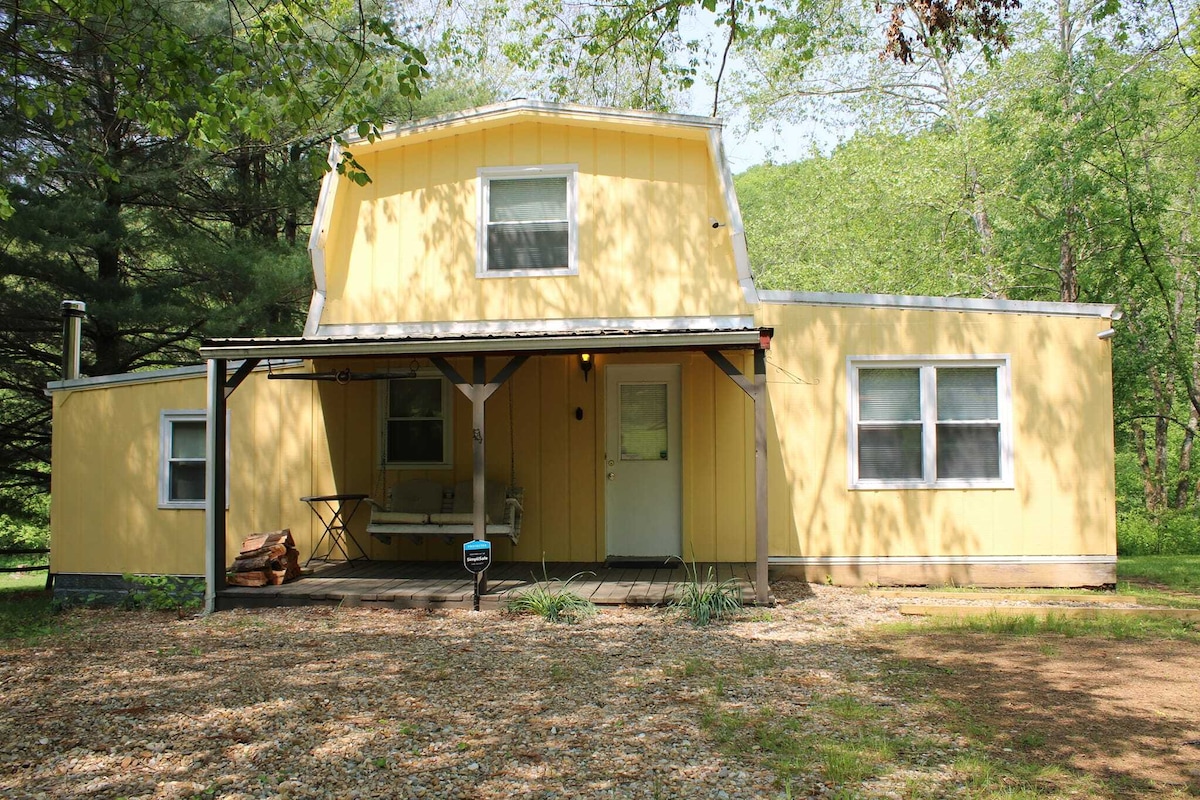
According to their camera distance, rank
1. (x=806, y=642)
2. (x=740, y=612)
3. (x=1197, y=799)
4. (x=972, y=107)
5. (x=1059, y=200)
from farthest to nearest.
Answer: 1. (x=972, y=107)
2. (x=1059, y=200)
3. (x=740, y=612)
4. (x=806, y=642)
5. (x=1197, y=799)

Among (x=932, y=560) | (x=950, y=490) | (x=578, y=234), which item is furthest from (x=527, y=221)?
(x=932, y=560)

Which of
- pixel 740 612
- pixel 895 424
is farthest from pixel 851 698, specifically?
pixel 895 424

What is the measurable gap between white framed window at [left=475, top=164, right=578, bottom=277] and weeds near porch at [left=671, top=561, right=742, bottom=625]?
3.54m

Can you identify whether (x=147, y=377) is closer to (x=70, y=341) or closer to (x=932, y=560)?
(x=70, y=341)

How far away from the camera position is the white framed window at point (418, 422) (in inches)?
385

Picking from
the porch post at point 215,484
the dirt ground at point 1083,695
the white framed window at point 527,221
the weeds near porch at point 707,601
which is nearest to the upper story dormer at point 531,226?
the white framed window at point 527,221

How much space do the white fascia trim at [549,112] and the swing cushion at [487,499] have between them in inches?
142

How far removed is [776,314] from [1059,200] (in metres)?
7.70

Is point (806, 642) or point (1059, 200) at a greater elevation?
point (1059, 200)

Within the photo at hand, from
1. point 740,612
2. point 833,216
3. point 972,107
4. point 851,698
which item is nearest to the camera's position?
point 851,698

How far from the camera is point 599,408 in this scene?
955 cm

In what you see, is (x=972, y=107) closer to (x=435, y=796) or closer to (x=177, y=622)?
(x=177, y=622)

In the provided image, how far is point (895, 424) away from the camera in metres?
8.96

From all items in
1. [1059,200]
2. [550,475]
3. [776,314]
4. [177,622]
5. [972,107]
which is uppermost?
[972,107]
